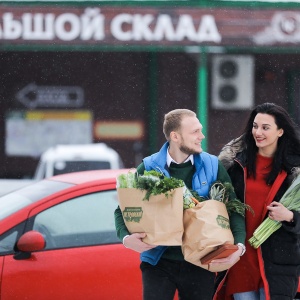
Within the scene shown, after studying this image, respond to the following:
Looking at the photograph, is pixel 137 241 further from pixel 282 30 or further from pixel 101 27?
pixel 282 30

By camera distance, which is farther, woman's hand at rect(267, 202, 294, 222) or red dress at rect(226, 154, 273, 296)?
red dress at rect(226, 154, 273, 296)

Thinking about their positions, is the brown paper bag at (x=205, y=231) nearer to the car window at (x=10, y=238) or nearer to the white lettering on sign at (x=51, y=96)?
the car window at (x=10, y=238)

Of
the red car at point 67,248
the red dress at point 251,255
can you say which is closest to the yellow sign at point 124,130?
the red car at point 67,248

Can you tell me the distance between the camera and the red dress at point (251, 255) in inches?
184

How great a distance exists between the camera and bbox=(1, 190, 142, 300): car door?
19.8 feet

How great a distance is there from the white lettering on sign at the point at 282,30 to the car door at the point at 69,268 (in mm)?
13080

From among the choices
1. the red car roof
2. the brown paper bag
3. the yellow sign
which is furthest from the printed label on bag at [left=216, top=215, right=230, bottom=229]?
the yellow sign

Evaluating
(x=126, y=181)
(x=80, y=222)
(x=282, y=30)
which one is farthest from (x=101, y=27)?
(x=126, y=181)

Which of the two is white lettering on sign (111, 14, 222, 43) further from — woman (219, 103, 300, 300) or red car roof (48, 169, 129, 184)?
woman (219, 103, 300, 300)

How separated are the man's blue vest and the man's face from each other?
0.20 ft

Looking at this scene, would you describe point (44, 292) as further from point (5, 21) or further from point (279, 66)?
point (279, 66)

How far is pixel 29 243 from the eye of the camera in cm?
603

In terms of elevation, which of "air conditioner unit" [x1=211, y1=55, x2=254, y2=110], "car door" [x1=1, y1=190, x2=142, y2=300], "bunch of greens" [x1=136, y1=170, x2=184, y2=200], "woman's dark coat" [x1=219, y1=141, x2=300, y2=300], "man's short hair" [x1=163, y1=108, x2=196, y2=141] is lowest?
"car door" [x1=1, y1=190, x2=142, y2=300]

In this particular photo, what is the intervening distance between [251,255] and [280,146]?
0.60 metres
